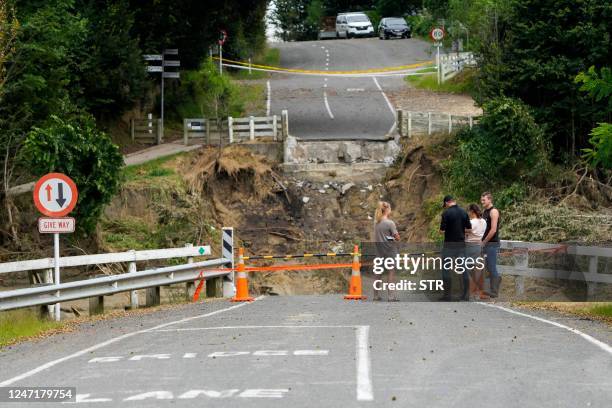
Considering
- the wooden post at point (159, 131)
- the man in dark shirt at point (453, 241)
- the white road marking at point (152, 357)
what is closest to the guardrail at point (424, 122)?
the wooden post at point (159, 131)

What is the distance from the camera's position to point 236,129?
136 feet

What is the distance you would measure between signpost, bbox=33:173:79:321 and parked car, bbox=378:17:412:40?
56905 millimetres

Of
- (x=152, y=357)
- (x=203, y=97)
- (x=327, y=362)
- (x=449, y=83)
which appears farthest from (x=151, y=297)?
(x=449, y=83)

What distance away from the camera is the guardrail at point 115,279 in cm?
1919

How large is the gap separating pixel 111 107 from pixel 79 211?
10513mm

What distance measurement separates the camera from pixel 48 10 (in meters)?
32.3

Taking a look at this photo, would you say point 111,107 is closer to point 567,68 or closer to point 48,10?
point 48,10

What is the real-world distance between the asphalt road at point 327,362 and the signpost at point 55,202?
2.37 metres

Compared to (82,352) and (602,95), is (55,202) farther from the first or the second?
(602,95)

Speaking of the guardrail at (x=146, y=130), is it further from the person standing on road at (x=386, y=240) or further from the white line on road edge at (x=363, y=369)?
the white line on road edge at (x=363, y=369)

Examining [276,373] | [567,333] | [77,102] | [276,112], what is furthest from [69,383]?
[276,112]

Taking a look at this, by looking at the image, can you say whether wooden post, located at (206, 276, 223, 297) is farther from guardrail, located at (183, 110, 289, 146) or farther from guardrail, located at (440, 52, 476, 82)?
guardrail, located at (440, 52, 476, 82)

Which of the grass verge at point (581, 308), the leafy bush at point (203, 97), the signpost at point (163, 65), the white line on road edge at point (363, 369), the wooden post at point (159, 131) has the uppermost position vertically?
the signpost at point (163, 65)

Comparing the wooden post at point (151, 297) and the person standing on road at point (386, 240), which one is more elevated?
the person standing on road at point (386, 240)
